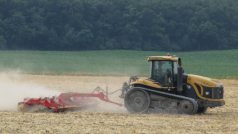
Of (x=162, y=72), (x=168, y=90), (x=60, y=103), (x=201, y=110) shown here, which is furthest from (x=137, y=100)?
(x=60, y=103)

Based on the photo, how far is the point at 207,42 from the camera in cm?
10069

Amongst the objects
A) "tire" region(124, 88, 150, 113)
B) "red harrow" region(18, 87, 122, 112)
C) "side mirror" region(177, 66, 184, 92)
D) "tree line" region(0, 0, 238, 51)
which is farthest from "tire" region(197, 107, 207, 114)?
"tree line" region(0, 0, 238, 51)

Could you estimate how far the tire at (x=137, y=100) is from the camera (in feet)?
85.0

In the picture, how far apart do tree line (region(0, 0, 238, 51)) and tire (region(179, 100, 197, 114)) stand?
2736 inches

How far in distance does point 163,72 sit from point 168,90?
0.65 meters

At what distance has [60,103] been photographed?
2567 centimetres

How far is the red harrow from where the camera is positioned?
83.5ft

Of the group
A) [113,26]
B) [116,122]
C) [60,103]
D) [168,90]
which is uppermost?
[113,26]

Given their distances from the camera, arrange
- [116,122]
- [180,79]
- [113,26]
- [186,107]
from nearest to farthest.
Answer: [116,122]
[186,107]
[180,79]
[113,26]

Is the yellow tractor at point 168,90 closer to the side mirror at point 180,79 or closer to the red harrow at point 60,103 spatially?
the side mirror at point 180,79

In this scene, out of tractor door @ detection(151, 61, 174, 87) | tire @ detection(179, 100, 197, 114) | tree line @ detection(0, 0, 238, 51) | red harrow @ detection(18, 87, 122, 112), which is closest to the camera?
tire @ detection(179, 100, 197, 114)

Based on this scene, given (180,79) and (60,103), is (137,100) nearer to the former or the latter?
(180,79)

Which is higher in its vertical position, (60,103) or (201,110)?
(60,103)

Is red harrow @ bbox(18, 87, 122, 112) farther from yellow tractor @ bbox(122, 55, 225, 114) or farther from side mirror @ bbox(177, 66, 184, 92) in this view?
side mirror @ bbox(177, 66, 184, 92)
